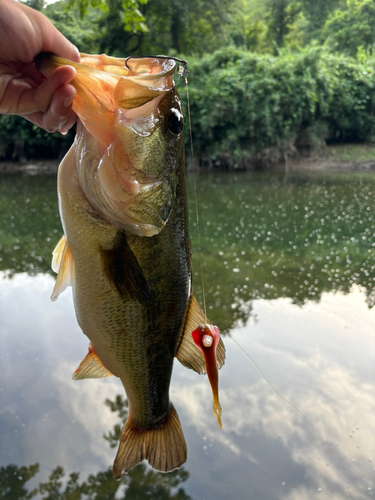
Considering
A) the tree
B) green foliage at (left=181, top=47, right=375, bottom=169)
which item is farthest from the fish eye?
the tree

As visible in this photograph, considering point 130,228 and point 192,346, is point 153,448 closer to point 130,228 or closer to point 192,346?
point 192,346

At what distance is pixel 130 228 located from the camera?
3.87 feet

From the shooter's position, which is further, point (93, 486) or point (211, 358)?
point (93, 486)

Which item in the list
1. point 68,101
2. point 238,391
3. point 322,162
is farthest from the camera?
point 322,162

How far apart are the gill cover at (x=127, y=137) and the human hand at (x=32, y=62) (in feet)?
0.10

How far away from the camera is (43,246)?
701cm

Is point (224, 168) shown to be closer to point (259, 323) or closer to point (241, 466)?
point (259, 323)

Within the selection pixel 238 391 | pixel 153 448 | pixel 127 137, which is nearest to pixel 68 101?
pixel 127 137

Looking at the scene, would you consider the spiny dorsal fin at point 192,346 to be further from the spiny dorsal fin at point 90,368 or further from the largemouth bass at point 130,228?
the spiny dorsal fin at point 90,368

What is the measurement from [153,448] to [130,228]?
2.64 feet

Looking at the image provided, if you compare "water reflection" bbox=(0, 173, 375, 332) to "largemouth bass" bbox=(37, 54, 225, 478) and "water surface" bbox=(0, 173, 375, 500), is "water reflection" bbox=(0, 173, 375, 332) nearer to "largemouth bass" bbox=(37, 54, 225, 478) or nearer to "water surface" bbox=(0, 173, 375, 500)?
"water surface" bbox=(0, 173, 375, 500)

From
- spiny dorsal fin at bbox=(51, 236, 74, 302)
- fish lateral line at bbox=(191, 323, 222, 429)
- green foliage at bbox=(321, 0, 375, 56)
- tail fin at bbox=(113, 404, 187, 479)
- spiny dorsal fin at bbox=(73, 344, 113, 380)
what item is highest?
green foliage at bbox=(321, 0, 375, 56)

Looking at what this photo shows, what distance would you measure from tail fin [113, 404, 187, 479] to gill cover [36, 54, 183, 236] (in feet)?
2.49

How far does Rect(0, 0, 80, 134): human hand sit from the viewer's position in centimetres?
102
